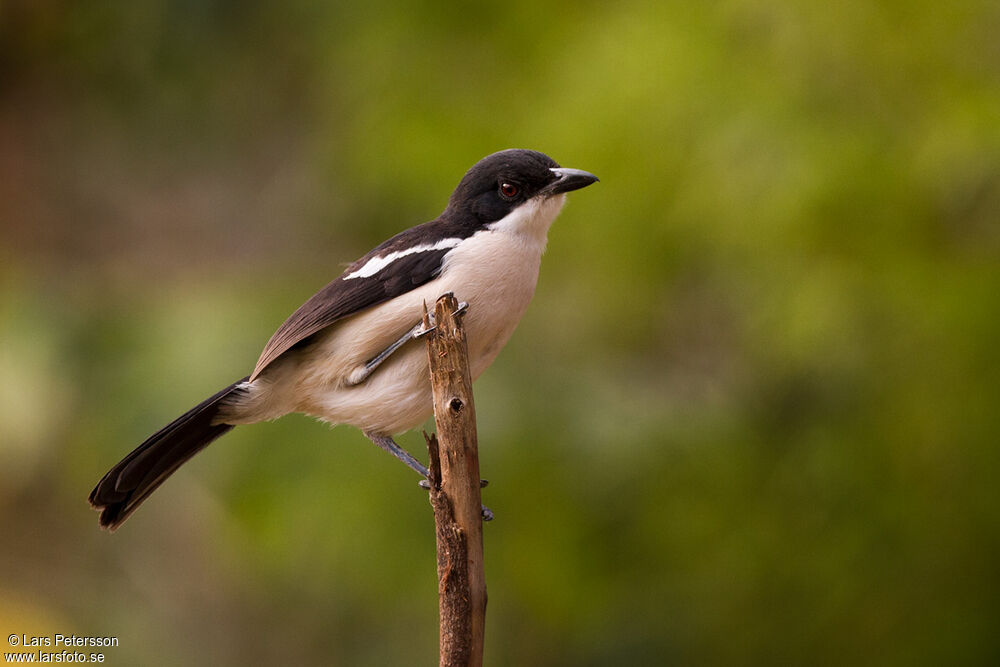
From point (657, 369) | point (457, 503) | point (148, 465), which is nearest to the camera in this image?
point (457, 503)

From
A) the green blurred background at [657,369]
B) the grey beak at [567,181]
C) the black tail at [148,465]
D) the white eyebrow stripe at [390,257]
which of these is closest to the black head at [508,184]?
the grey beak at [567,181]

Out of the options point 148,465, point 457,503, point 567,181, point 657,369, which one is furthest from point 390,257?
point 657,369

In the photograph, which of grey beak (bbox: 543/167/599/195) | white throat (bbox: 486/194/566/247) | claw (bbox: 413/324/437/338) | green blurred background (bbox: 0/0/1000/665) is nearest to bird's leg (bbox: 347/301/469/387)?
claw (bbox: 413/324/437/338)

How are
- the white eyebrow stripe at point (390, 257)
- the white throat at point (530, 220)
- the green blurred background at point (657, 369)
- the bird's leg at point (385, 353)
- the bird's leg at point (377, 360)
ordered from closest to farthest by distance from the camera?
the bird's leg at point (385, 353), the bird's leg at point (377, 360), the white eyebrow stripe at point (390, 257), the white throat at point (530, 220), the green blurred background at point (657, 369)

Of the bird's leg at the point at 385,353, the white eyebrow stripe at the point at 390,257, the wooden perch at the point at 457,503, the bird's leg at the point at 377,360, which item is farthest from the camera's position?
the white eyebrow stripe at the point at 390,257

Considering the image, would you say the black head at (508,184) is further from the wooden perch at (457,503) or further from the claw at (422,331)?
the wooden perch at (457,503)

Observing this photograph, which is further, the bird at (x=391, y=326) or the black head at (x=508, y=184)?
the black head at (x=508, y=184)

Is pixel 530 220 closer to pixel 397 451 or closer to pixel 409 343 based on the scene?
pixel 409 343

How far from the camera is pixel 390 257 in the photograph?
11.4ft

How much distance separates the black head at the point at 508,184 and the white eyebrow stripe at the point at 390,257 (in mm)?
196

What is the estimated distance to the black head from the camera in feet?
11.9

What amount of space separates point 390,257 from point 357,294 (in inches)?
7.1

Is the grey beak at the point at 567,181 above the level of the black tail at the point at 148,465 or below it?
above

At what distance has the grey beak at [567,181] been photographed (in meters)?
3.61
